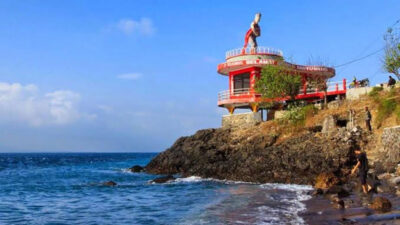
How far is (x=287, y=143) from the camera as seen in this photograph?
97.9 feet

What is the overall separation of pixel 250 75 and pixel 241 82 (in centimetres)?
152

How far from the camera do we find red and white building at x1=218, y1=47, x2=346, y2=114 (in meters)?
40.4

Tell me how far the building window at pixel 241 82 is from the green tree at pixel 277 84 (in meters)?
3.74

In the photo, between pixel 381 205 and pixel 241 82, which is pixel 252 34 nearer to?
pixel 241 82

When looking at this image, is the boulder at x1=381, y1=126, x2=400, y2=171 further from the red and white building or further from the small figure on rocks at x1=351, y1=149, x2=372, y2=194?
the red and white building

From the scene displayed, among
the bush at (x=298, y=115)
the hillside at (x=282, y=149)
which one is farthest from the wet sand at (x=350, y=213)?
the bush at (x=298, y=115)

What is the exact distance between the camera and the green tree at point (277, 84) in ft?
123

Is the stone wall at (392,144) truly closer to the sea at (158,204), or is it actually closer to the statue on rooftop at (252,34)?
the sea at (158,204)

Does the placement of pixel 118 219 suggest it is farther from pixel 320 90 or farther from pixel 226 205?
pixel 320 90

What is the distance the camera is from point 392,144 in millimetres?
24438

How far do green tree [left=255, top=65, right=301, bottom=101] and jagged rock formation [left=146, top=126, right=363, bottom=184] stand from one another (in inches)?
161

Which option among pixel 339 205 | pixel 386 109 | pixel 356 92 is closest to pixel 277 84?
pixel 356 92

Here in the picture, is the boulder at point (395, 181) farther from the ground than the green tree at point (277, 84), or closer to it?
closer to it

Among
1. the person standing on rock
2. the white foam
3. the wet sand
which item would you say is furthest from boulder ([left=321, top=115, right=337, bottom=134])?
the wet sand
